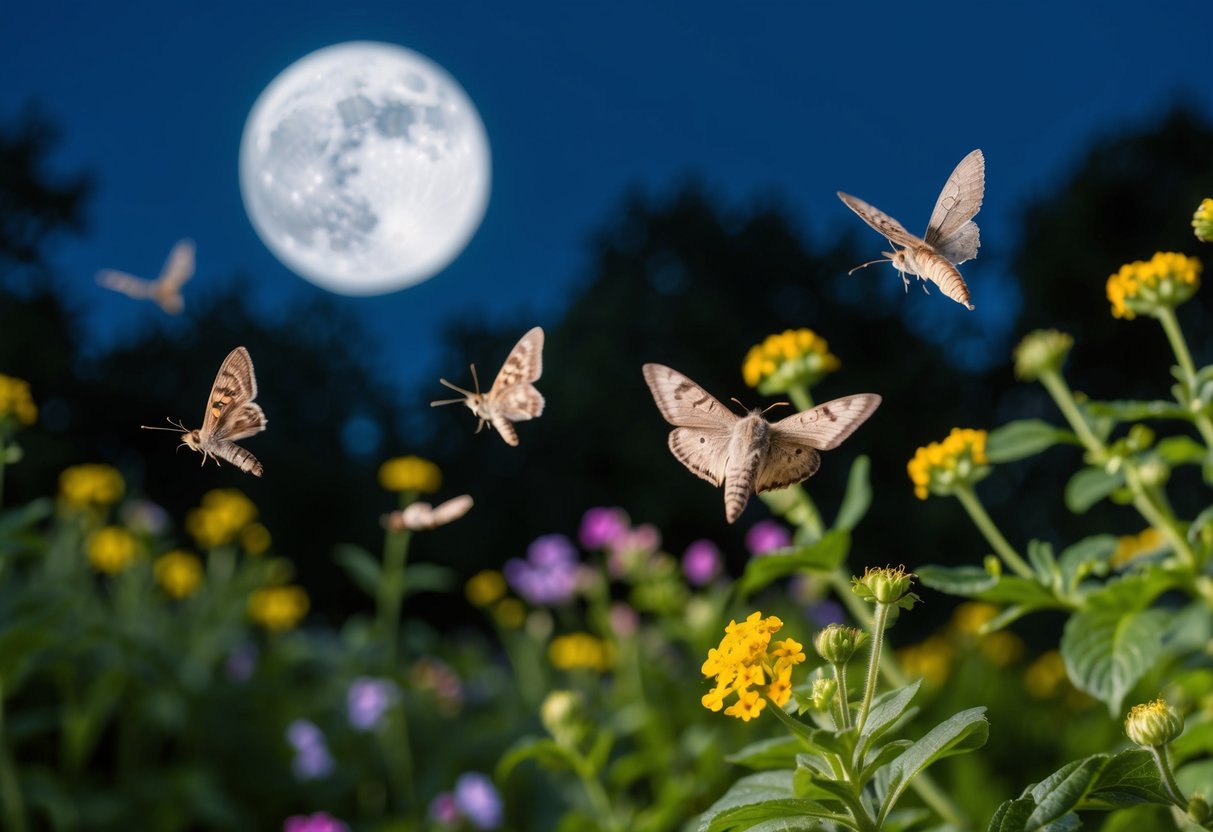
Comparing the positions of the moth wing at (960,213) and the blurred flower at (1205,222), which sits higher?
the moth wing at (960,213)

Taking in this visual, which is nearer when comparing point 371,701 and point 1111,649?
point 1111,649

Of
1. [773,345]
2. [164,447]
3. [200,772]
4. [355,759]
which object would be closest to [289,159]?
[773,345]

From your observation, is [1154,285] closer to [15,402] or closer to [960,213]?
[960,213]

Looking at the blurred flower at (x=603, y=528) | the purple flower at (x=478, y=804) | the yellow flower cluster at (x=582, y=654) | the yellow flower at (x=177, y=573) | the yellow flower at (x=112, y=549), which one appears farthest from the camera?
the yellow flower at (x=177, y=573)

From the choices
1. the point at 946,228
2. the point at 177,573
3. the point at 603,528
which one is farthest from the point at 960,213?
the point at 177,573

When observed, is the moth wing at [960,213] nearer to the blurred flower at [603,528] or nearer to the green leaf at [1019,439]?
the green leaf at [1019,439]

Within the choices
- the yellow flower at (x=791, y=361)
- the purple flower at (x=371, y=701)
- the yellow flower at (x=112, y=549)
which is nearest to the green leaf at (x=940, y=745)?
the yellow flower at (x=791, y=361)
